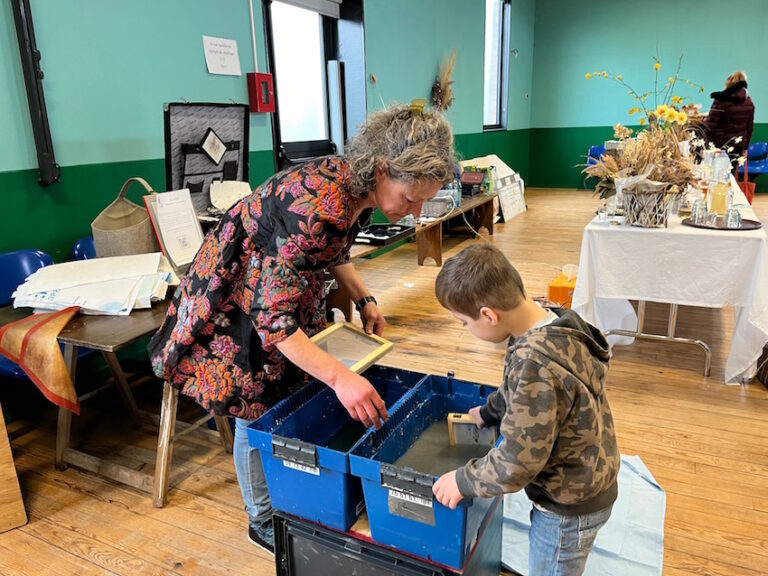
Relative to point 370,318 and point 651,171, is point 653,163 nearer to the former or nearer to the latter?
point 651,171

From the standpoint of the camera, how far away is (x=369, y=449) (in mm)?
1305

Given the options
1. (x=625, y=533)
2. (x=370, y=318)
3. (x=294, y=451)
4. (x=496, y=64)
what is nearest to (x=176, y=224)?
(x=370, y=318)

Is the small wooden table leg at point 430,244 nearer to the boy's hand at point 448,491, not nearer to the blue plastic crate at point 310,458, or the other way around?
the blue plastic crate at point 310,458

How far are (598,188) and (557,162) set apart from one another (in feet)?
24.5

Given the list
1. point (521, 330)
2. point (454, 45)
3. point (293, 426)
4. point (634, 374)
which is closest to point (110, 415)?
point (293, 426)

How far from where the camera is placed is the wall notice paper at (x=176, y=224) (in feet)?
7.47

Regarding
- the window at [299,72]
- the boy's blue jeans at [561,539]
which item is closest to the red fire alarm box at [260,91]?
the window at [299,72]

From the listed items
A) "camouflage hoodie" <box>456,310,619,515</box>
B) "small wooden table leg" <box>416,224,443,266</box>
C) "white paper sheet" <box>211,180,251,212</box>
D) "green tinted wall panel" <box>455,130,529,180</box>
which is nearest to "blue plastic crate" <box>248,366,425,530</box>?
"camouflage hoodie" <box>456,310,619,515</box>

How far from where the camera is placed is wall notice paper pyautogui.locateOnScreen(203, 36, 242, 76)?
10.7 feet

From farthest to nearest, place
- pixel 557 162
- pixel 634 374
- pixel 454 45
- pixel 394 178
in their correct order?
pixel 557 162 < pixel 454 45 < pixel 634 374 < pixel 394 178

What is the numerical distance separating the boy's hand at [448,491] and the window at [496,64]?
7.79 meters

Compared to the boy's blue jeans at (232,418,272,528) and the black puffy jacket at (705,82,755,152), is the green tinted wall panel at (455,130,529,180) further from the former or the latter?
the boy's blue jeans at (232,418,272,528)

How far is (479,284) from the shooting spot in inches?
43.6

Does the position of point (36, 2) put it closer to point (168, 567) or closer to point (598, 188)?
point (168, 567)
